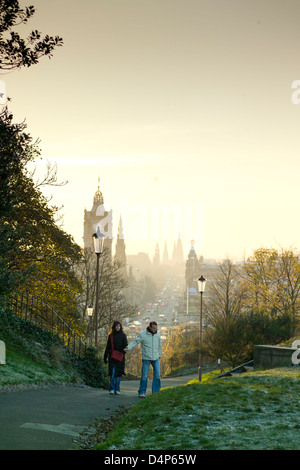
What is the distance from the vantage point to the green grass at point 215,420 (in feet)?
19.4

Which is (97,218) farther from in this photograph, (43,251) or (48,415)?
(48,415)

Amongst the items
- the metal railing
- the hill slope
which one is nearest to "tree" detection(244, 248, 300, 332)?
the metal railing

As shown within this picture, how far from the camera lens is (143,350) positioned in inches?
454

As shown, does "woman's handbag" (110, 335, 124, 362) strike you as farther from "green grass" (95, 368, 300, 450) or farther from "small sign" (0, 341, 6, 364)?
"small sign" (0, 341, 6, 364)

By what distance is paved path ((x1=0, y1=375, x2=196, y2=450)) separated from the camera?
643 centimetres

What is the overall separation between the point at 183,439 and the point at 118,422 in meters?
2.44

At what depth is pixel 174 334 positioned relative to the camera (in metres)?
60.4

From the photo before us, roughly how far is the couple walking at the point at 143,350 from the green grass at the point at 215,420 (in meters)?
1.40

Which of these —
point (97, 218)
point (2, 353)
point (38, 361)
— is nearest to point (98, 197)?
point (97, 218)

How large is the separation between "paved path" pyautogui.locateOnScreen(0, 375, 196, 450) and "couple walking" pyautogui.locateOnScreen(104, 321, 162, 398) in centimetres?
52

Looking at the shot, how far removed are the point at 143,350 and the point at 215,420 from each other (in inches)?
175

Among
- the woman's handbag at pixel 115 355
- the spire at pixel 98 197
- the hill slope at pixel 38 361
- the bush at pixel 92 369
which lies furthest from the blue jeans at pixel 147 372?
the spire at pixel 98 197
